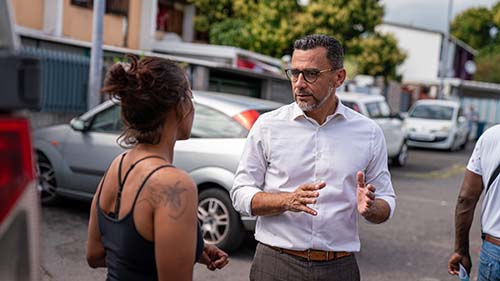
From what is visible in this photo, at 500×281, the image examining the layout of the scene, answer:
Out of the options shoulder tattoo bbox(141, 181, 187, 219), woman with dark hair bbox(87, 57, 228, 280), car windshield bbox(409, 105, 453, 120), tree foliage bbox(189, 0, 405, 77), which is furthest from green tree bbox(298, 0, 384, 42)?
shoulder tattoo bbox(141, 181, 187, 219)

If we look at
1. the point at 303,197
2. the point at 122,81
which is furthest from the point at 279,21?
the point at 122,81

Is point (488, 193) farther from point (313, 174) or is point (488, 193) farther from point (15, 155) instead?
point (15, 155)

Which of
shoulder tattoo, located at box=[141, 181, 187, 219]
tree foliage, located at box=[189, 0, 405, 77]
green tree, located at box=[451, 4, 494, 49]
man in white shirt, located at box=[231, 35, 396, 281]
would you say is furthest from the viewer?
green tree, located at box=[451, 4, 494, 49]

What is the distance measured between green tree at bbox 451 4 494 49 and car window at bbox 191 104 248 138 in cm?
5888

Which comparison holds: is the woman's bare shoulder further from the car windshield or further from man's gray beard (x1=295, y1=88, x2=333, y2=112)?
the car windshield

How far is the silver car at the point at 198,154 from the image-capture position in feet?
20.1

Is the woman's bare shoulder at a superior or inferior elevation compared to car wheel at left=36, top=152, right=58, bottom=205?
superior

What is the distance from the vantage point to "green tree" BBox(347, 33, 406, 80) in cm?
3092

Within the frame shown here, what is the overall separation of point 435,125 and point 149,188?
779 inches

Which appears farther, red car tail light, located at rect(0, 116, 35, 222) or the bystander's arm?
the bystander's arm

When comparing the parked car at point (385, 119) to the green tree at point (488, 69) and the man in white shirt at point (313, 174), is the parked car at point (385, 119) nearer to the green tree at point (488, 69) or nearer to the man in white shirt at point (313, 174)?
the man in white shirt at point (313, 174)

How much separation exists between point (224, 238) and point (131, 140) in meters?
4.01

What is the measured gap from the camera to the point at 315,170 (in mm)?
2777

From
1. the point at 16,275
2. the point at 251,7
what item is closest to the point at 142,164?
the point at 16,275
